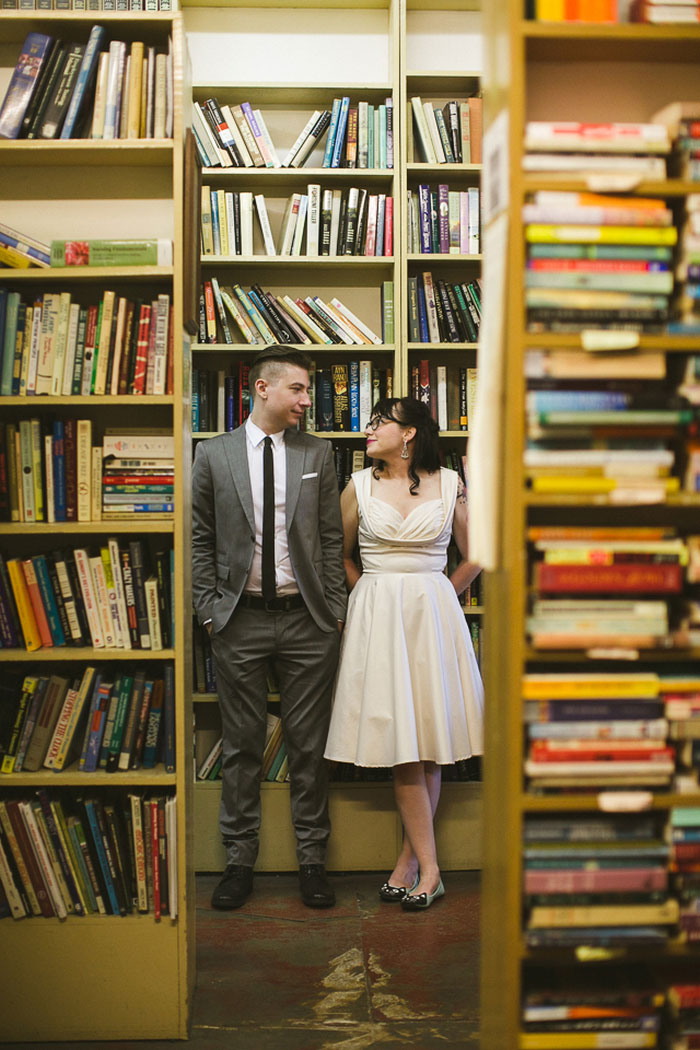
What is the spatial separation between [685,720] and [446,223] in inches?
96.2

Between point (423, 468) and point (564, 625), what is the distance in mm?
1780

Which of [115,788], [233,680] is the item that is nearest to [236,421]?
[233,680]

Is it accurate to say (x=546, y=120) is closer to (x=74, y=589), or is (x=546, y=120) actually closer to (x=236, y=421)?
(x=74, y=589)

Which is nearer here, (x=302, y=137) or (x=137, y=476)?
(x=137, y=476)

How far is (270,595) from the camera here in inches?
129

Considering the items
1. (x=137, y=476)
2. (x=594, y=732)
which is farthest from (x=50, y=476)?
(x=594, y=732)

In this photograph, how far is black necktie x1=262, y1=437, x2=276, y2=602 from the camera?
326 cm

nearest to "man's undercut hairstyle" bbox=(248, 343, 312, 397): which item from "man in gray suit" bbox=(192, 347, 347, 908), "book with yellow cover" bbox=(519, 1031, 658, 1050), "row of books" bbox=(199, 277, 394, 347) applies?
"man in gray suit" bbox=(192, 347, 347, 908)

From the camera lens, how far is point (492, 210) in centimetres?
175

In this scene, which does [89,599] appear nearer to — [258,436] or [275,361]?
[258,436]

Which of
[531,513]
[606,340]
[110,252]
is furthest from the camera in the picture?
[110,252]

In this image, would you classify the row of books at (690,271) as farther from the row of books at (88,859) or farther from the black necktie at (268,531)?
the black necktie at (268,531)

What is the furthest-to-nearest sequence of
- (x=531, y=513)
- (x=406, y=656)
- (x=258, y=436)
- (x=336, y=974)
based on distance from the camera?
(x=258, y=436) < (x=406, y=656) < (x=336, y=974) < (x=531, y=513)

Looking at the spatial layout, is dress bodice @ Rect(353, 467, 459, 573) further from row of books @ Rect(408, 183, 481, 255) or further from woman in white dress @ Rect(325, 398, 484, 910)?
row of books @ Rect(408, 183, 481, 255)
